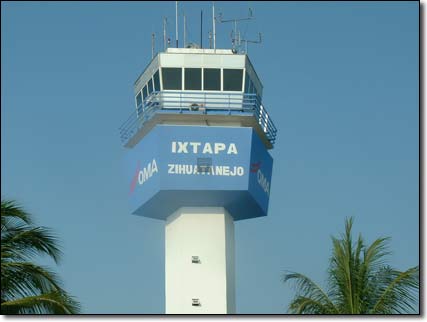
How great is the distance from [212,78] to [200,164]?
4.87 metres

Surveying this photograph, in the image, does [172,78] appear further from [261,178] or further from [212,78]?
[261,178]

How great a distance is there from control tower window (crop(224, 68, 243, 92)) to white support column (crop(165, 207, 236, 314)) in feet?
19.8

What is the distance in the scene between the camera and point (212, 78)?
63000 mm

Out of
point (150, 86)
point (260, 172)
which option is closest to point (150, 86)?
point (150, 86)

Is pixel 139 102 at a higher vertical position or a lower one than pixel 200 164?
higher

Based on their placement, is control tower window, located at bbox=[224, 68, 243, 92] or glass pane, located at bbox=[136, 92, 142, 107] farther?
glass pane, located at bbox=[136, 92, 142, 107]

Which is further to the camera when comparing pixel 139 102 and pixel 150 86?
pixel 139 102

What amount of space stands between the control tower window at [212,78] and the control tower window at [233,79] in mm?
369

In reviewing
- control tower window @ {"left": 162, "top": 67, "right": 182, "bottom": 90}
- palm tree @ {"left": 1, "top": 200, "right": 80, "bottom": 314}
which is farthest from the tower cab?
palm tree @ {"left": 1, "top": 200, "right": 80, "bottom": 314}

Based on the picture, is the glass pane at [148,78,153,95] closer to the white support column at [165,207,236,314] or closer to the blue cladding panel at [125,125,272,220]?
the blue cladding panel at [125,125,272,220]

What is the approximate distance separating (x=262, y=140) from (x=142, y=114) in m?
6.20

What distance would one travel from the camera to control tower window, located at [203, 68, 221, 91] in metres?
63.0

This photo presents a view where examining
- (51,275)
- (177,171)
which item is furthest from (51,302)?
(177,171)

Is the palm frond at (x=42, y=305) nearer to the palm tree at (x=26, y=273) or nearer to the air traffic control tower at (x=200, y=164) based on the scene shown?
the palm tree at (x=26, y=273)
